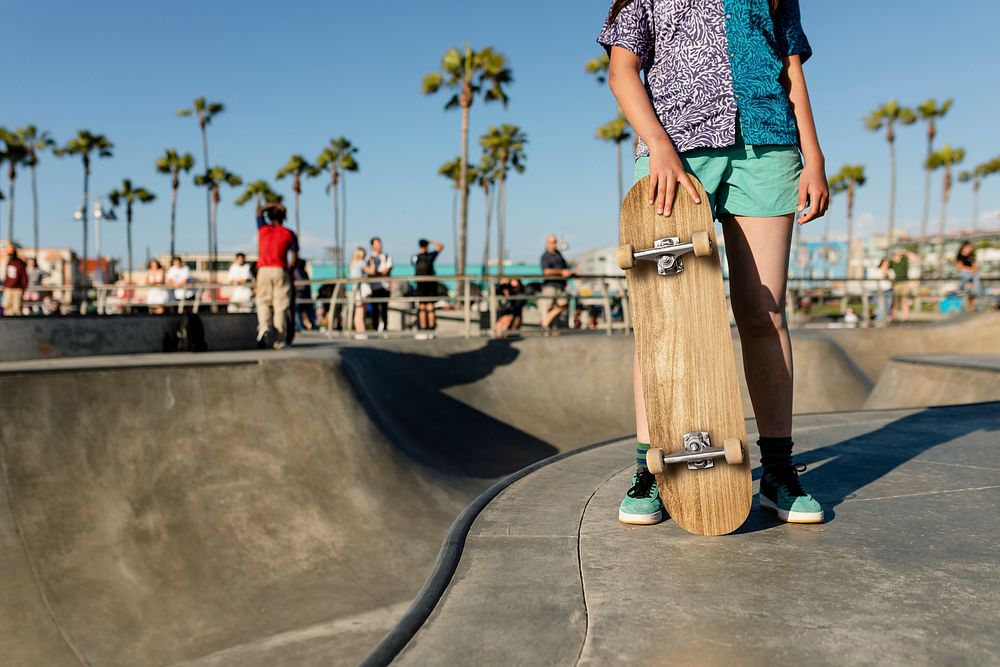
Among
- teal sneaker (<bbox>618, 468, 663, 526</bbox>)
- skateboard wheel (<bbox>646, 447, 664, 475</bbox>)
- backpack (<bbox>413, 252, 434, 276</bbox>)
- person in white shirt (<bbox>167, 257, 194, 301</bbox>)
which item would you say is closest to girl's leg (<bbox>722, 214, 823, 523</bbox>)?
teal sneaker (<bbox>618, 468, 663, 526</bbox>)

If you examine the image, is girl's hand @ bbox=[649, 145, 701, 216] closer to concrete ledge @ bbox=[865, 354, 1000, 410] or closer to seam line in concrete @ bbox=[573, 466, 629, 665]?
seam line in concrete @ bbox=[573, 466, 629, 665]

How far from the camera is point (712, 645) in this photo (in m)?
1.45

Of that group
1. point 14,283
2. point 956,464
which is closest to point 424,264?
point 14,283

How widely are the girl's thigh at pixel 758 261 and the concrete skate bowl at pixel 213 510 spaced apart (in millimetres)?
3423

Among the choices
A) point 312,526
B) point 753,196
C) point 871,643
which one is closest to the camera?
point 871,643

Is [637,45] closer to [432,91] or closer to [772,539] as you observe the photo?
[772,539]

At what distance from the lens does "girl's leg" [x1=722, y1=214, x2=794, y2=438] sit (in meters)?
2.39

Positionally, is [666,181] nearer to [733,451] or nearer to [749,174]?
[749,174]

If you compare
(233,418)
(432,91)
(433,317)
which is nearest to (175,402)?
(233,418)

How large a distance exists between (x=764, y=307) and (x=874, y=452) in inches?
56.1

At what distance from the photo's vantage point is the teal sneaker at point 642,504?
7.59 ft

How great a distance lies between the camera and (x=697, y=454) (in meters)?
2.14

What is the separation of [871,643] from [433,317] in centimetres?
1182

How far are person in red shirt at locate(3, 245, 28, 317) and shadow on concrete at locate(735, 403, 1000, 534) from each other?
13.9 meters
